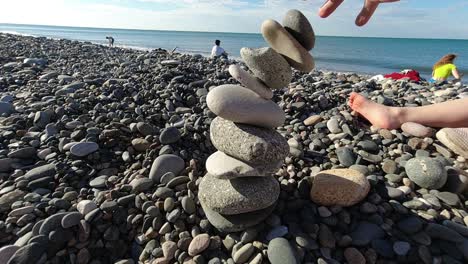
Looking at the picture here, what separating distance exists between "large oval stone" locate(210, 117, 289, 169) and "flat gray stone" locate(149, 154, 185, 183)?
673mm

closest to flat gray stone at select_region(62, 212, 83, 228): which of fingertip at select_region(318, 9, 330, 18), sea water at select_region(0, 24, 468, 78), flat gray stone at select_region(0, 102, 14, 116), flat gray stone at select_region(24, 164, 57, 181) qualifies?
flat gray stone at select_region(24, 164, 57, 181)

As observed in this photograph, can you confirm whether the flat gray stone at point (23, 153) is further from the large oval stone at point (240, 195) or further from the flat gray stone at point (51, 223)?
the large oval stone at point (240, 195)

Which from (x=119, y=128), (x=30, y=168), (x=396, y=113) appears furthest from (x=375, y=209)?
(x=30, y=168)

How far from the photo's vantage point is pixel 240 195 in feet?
6.78

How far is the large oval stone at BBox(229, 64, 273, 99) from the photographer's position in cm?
207

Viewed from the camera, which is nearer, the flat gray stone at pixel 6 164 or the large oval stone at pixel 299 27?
the large oval stone at pixel 299 27

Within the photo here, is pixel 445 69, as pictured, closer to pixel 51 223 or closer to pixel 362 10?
pixel 362 10

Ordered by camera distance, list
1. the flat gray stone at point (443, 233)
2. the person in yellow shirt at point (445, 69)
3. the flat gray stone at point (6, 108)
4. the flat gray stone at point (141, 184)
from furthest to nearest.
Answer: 1. the person in yellow shirt at point (445, 69)
2. the flat gray stone at point (6, 108)
3. the flat gray stone at point (141, 184)
4. the flat gray stone at point (443, 233)

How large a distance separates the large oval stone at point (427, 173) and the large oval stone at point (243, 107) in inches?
45.1

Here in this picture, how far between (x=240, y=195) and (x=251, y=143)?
353mm

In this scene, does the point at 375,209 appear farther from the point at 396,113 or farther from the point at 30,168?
the point at 30,168

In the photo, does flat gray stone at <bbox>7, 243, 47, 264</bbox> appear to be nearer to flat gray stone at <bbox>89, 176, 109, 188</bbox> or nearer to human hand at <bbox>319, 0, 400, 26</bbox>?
flat gray stone at <bbox>89, 176, 109, 188</bbox>

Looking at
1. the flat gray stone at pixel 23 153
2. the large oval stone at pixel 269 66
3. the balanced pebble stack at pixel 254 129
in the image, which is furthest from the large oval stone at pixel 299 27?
the flat gray stone at pixel 23 153

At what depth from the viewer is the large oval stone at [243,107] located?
2051mm
